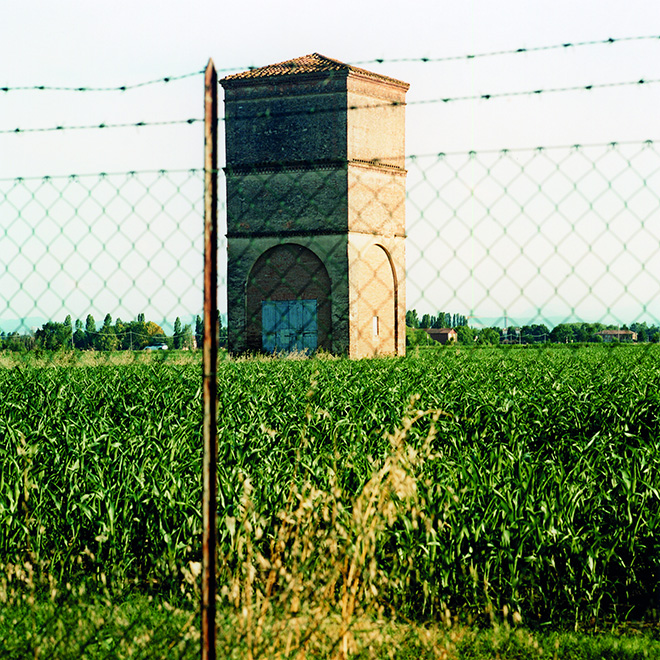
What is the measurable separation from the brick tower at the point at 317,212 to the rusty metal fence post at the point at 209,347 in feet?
70.9

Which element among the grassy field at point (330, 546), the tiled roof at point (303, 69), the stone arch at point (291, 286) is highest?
the tiled roof at point (303, 69)

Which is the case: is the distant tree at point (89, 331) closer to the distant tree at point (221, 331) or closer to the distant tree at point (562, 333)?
the distant tree at point (221, 331)

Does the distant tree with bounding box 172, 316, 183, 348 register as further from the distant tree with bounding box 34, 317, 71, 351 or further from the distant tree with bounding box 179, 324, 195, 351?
the distant tree with bounding box 34, 317, 71, 351

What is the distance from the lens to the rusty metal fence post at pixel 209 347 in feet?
8.66

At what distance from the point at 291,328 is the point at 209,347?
80.3ft

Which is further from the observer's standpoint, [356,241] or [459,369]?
[356,241]

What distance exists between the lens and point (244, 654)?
10.6ft

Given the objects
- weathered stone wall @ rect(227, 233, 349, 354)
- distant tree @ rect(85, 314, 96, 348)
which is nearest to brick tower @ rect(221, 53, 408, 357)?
weathered stone wall @ rect(227, 233, 349, 354)

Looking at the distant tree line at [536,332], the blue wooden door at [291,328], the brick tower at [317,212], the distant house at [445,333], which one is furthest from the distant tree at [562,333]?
the blue wooden door at [291,328]

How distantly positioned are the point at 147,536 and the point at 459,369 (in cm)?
898

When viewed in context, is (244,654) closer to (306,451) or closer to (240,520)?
(240,520)

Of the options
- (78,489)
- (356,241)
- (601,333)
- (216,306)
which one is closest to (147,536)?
(78,489)

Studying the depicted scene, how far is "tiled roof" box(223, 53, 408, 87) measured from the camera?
25500 millimetres

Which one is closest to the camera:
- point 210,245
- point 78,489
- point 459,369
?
point 210,245
